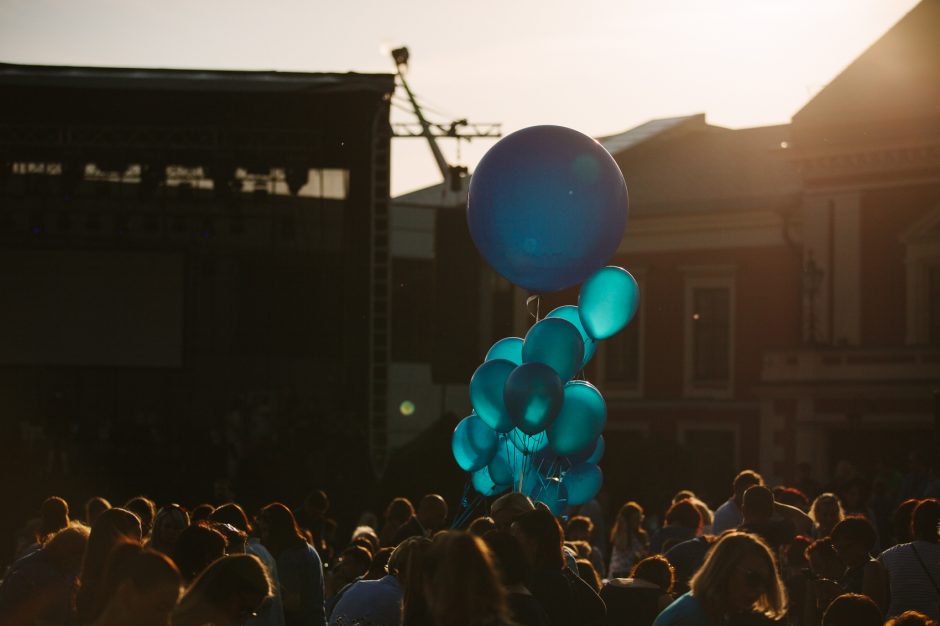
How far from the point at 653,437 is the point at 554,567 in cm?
2546

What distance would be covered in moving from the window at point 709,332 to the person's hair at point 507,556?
88.4 ft

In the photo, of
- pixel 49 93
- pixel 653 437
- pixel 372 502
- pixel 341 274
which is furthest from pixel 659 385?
pixel 49 93

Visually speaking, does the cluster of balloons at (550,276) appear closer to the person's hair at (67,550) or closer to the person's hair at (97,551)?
the person's hair at (67,550)

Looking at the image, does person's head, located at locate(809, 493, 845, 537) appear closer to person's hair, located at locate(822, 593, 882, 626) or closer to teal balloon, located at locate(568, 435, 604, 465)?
teal balloon, located at locate(568, 435, 604, 465)

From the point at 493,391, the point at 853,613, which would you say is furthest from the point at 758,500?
the point at 853,613

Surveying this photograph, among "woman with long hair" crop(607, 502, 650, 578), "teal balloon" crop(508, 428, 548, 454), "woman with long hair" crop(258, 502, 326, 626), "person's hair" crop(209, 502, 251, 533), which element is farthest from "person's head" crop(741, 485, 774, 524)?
"woman with long hair" crop(607, 502, 650, 578)

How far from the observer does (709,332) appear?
32281 millimetres

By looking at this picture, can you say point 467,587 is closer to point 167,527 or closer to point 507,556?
point 507,556

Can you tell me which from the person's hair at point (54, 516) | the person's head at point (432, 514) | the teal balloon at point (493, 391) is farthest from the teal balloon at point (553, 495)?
the person's hair at point (54, 516)

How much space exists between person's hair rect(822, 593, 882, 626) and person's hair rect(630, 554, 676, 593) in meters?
1.94

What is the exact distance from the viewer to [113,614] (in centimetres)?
428

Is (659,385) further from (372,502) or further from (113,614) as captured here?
(113,614)

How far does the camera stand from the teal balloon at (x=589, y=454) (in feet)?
28.4

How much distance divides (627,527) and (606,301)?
13.9 feet
